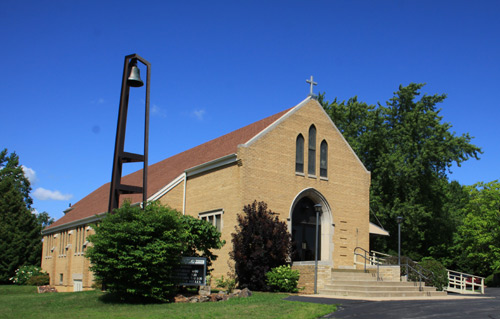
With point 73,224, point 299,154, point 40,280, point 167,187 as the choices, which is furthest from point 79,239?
point 299,154

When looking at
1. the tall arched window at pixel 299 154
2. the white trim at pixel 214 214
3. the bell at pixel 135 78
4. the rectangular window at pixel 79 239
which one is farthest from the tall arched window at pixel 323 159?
the rectangular window at pixel 79 239

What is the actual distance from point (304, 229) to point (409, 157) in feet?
61.8

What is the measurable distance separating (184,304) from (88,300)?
4.13 m

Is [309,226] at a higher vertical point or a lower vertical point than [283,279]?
higher

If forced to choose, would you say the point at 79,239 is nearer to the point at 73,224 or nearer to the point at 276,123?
the point at 73,224

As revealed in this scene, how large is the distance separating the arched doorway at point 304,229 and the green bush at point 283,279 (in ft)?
12.7

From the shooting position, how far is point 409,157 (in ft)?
142

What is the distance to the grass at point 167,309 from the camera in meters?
14.9

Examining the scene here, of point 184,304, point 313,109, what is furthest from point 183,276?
point 313,109

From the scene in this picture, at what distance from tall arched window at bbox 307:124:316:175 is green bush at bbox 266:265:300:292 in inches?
260

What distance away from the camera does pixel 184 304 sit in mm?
17938

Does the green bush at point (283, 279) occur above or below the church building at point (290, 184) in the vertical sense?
below

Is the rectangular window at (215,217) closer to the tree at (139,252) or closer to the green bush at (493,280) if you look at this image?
the tree at (139,252)

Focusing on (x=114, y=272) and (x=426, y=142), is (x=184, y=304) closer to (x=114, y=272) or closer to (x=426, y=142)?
(x=114, y=272)
